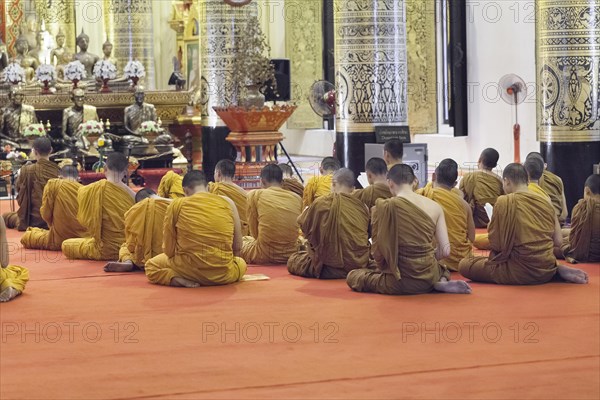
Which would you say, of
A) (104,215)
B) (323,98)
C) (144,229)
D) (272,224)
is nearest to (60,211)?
(104,215)

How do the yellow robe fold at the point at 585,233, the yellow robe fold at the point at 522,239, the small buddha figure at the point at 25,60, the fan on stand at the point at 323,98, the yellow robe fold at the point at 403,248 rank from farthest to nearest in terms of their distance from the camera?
the small buddha figure at the point at 25,60, the fan on stand at the point at 323,98, the yellow robe fold at the point at 585,233, the yellow robe fold at the point at 522,239, the yellow robe fold at the point at 403,248

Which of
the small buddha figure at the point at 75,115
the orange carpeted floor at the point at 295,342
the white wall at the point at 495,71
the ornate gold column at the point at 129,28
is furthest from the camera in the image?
the ornate gold column at the point at 129,28

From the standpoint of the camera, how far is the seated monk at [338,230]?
26.6 feet

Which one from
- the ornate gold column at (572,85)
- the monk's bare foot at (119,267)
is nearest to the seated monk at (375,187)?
the monk's bare foot at (119,267)

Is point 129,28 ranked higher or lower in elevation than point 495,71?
higher

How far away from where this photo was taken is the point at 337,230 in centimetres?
813

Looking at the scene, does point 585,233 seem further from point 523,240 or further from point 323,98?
point 323,98

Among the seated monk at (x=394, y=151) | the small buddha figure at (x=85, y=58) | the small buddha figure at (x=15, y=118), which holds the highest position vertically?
the small buddha figure at (x=85, y=58)

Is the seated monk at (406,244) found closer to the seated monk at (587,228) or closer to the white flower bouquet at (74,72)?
the seated monk at (587,228)

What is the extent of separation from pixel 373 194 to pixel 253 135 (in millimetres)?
5629

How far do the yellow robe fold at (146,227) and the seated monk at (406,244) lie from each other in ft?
5.43

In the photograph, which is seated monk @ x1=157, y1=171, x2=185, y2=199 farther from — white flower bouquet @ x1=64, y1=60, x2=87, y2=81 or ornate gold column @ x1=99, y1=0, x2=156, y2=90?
ornate gold column @ x1=99, y1=0, x2=156, y2=90

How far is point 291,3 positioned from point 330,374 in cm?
1646

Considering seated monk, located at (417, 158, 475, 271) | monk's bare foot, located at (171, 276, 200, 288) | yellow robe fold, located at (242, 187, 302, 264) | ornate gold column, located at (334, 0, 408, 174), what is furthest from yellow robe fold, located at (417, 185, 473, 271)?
ornate gold column, located at (334, 0, 408, 174)
